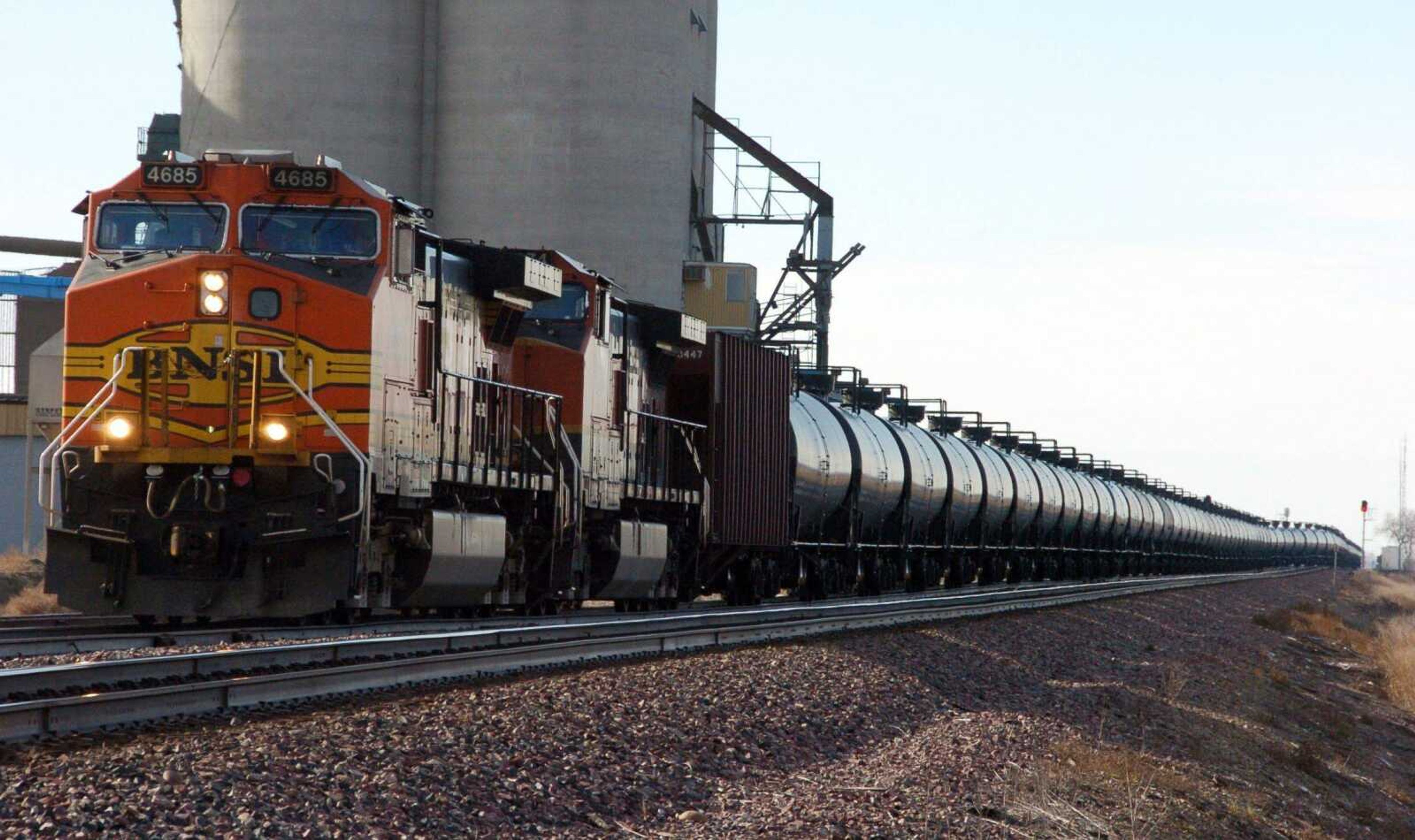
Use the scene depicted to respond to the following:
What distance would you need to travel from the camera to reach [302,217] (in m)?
14.3

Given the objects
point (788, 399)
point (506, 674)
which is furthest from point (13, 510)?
point (506, 674)

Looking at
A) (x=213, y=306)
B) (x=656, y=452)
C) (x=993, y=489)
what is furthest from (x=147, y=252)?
(x=993, y=489)

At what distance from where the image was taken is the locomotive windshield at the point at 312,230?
14117mm

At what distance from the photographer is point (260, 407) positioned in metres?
13.6

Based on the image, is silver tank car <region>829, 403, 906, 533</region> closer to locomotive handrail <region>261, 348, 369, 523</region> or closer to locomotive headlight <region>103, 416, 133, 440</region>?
locomotive handrail <region>261, 348, 369, 523</region>

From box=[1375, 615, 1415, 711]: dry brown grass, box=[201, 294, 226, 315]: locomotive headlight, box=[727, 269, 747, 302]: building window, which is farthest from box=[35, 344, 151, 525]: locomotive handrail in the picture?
box=[727, 269, 747, 302]: building window

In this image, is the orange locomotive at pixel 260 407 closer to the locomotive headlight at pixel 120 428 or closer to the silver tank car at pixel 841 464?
the locomotive headlight at pixel 120 428

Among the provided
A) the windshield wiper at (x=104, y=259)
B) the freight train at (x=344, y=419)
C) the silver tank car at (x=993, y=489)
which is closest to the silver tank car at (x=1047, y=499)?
the silver tank car at (x=993, y=489)

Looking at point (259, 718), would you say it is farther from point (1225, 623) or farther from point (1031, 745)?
point (1225, 623)

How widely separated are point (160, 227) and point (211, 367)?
148cm

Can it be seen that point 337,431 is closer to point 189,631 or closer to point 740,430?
point 189,631

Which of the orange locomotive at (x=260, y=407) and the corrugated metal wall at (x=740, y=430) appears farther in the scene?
the corrugated metal wall at (x=740, y=430)

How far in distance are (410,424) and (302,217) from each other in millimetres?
2026

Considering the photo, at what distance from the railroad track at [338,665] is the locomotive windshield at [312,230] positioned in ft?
11.1
